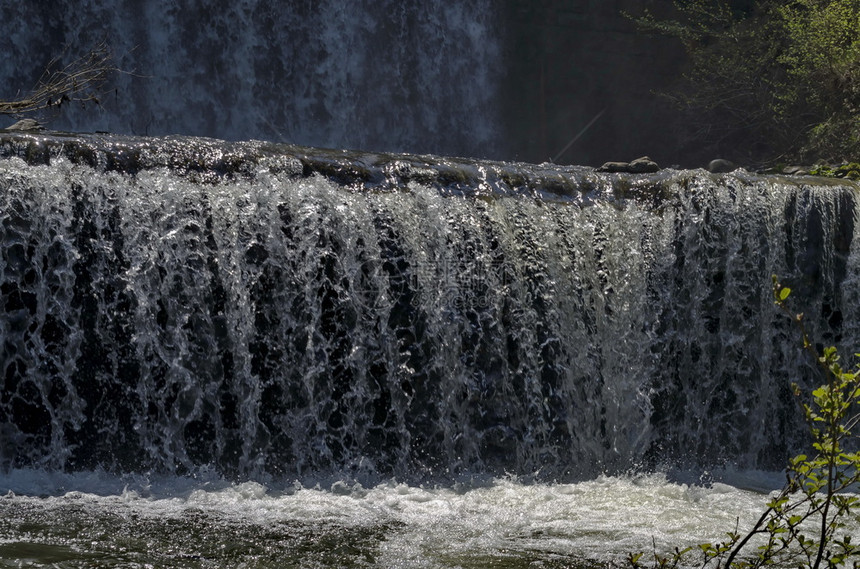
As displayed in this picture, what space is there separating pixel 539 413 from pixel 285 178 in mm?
2320

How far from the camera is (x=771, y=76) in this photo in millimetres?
14391

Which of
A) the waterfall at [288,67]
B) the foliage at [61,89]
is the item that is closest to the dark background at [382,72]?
the waterfall at [288,67]

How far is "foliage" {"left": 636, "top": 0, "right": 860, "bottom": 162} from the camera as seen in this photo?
41.0 ft

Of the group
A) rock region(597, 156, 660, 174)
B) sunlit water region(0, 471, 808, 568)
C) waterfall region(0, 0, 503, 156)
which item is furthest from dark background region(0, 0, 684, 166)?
sunlit water region(0, 471, 808, 568)

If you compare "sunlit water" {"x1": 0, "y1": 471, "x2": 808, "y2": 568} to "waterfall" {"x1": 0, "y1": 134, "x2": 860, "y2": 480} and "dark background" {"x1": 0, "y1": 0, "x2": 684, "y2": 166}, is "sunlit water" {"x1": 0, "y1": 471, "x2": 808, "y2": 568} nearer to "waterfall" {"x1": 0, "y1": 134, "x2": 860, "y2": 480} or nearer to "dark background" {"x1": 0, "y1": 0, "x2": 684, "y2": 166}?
"waterfall" {"x1": 0, "y1": 134, "x2": 860, "y2": 480}

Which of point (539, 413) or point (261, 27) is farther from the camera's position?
point (261, 27)

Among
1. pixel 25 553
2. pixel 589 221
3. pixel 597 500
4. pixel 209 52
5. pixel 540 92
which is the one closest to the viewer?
pixel 25 553

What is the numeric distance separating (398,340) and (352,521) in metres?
1.78

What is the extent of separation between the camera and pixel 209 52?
13.6 meters

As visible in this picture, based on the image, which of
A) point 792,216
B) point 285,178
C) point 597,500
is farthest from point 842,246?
point 285,178

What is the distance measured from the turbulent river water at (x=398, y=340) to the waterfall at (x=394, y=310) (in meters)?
0.02

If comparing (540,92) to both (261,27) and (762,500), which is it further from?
(762,500)

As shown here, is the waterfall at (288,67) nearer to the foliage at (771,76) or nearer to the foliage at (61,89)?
the foliage at (61,89)

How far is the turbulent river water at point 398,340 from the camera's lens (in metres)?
6.34
